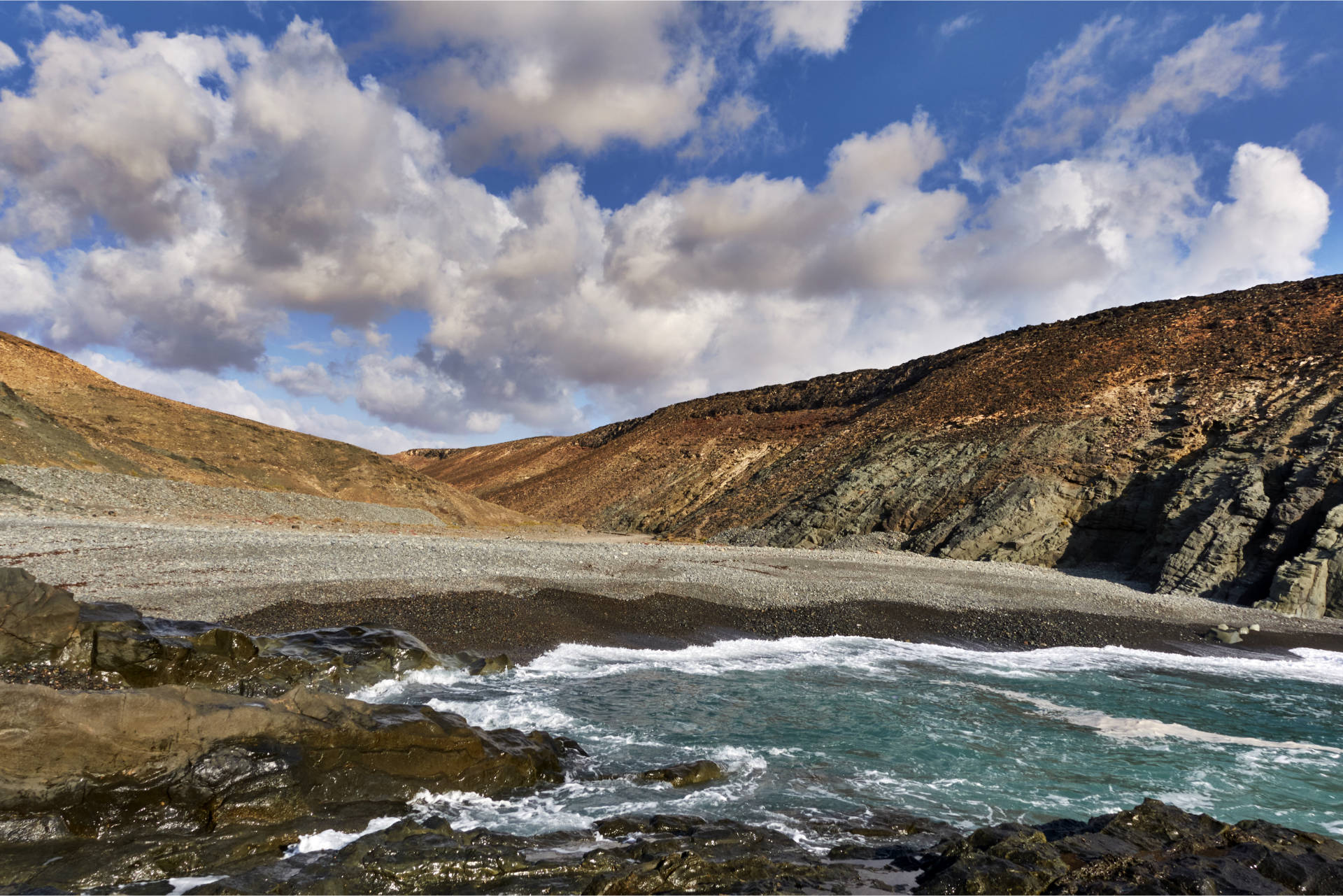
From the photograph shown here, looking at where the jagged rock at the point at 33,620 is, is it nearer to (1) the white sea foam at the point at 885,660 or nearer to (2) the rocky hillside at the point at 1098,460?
(1) the white sea foam at the point at 885,660

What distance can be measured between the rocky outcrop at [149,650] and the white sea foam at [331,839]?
4.44 m

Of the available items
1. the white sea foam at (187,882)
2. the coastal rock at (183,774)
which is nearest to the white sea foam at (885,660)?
the coastal rock at (183,774)

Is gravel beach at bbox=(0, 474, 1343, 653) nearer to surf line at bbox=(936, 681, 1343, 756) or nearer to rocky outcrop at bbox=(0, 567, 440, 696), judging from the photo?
rocky outcrop at bbox=(0, 567, 440, 696)

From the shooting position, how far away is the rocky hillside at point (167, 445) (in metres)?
34.0

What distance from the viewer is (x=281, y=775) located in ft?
23.1

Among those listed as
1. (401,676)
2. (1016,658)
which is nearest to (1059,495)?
(1016,658)

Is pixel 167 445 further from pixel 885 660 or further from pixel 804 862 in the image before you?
pixel 804 862

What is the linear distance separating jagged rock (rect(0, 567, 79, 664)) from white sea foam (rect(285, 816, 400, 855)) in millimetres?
5934

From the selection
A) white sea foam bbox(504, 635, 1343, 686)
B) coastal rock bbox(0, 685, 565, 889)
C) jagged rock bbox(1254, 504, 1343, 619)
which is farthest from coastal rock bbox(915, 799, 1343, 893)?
jagged rock bbox(1254, 504, 1343, 619)

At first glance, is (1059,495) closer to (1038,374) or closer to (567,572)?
(1038,374)

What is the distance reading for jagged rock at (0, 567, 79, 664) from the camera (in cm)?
929

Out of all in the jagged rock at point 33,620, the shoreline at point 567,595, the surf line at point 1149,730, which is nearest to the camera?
the jagged rock at point 33,620

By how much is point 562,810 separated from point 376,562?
1601 cm

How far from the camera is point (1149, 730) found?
474 inches
